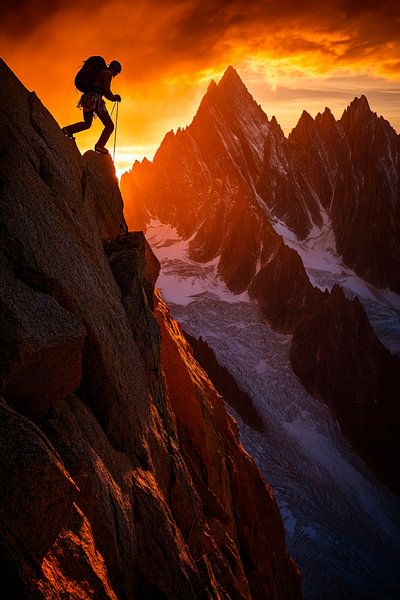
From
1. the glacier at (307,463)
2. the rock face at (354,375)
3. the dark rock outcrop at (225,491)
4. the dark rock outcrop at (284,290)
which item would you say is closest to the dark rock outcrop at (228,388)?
the glacier at (307,463)

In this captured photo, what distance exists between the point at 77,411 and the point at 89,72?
11342mm

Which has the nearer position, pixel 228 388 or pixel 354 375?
pixel 228 388

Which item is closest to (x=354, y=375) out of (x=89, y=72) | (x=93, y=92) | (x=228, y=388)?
(x=228, y=388)

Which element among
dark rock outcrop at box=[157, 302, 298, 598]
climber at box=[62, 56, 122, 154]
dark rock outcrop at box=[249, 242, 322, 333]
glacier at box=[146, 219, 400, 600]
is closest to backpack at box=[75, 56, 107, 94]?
climber at box=[62, 56, 122, 154]

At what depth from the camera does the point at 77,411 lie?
7.64 meters

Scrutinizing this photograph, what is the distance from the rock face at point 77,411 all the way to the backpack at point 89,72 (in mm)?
3099

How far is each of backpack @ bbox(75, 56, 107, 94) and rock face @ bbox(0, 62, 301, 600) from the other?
3.10 meters

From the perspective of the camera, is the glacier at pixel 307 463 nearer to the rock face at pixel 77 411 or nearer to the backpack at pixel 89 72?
the rock face at pixel 77 411

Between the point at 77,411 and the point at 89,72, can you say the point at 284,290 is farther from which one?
the point at 77,411

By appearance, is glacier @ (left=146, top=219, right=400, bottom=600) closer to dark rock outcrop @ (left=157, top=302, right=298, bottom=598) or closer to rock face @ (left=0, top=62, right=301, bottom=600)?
dark rock outcrop @ (left=157, top=302, right=298, bottom=598)

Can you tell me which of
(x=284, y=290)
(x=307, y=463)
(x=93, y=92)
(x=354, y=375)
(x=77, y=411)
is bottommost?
(x=307, y=463)

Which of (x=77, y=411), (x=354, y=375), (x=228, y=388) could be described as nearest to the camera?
(x=77, y=411)

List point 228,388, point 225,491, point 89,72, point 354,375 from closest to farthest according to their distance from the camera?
point 89,72 → point 225,491 → point 228,388 → point 354,375

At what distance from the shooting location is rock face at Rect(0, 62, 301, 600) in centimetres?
518
